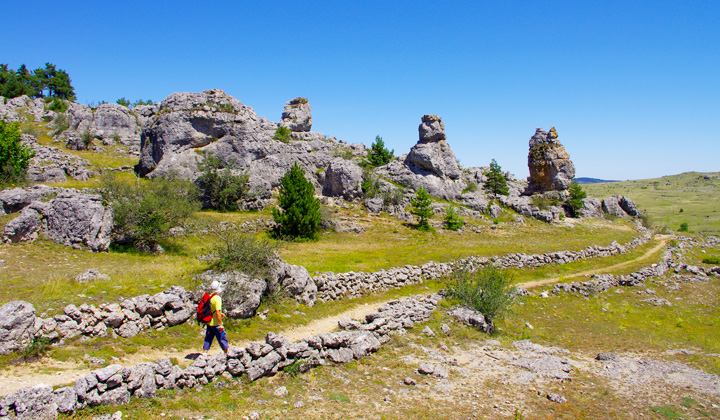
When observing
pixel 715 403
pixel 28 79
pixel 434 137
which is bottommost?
pixel 715 403

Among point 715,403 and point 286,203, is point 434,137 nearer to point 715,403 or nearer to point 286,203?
point 286,203

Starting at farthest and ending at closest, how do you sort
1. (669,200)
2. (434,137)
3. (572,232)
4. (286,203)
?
(669,200) → (434,137) → (572,232) → (286,203)

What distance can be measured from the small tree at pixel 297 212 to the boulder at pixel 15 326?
24.8 meters

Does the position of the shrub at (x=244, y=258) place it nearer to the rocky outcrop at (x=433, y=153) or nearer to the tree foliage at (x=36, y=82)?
the rocky outcrop at (x=433, y=153)

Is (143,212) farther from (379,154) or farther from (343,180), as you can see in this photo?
(379,154)

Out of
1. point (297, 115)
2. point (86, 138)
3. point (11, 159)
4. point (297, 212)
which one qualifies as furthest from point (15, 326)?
point (297, 115)

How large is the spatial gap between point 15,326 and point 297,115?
6357 centimetres

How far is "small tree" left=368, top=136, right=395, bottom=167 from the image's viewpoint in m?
62.5

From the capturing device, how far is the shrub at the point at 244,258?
1577 centimetres

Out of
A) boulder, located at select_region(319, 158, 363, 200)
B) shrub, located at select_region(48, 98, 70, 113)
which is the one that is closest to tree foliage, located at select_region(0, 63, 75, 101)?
shrub, located at select_region(48, 98, 70, 113)

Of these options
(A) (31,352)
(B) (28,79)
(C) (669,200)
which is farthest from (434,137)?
(C) (669,200)

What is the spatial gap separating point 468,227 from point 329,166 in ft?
68.3

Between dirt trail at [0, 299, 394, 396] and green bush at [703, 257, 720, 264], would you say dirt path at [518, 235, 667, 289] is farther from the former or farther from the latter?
dirt trail at [0, 299, 394, 396]

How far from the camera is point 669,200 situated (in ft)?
395
